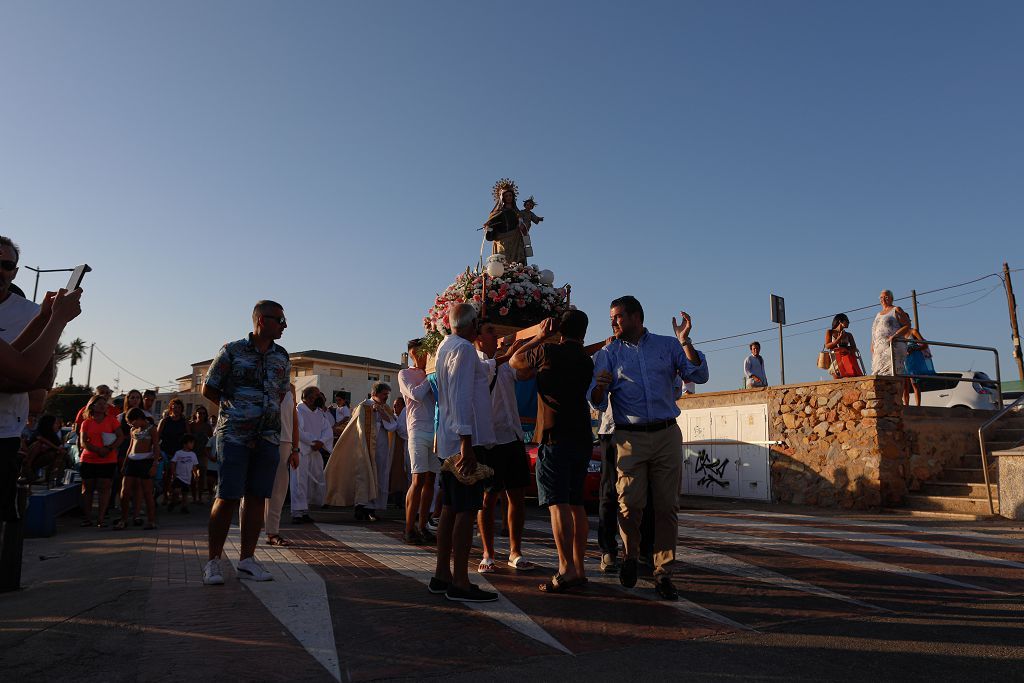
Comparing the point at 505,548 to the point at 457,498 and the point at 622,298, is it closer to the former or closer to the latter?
the point at 457,498

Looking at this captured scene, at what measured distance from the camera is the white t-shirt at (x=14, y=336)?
3.38 metres

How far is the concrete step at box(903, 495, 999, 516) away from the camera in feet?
31.0

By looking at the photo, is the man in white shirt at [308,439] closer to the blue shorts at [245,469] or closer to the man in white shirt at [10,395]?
the blue shorts at [245,469]

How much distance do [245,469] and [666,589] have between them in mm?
2928

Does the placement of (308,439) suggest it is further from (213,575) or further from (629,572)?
(629,572)

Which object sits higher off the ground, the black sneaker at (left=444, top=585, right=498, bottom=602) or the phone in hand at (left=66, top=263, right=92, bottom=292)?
the phone in hand at (left=66, top=263, right=92, bottom=292)

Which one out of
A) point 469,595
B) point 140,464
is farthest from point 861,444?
point 140,464

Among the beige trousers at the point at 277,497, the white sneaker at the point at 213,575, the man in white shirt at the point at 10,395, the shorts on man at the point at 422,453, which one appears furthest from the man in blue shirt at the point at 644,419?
the man in white shirt at the point at 10,395

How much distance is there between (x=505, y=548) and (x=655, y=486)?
86.4 inches

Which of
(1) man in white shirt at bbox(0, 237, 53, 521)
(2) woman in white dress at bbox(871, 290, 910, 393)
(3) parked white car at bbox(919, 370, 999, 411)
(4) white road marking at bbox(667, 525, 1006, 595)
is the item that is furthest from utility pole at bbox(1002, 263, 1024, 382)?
(1) man in white shirt at bbox(0, 237, 53, 521)

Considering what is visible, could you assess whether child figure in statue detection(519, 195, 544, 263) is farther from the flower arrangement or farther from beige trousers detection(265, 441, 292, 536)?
beige trousers detection(265, 441, 292, 536)

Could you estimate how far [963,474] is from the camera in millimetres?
10680

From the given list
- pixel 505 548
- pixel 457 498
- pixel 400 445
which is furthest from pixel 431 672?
pixel 400 445

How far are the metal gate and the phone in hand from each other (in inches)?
423
